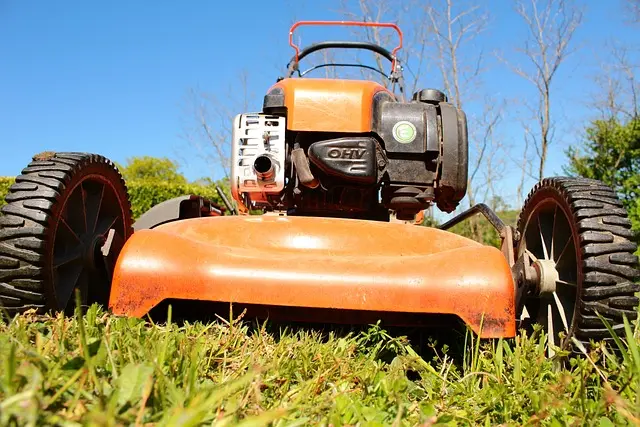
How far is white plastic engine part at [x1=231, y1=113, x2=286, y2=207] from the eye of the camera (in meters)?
2.88

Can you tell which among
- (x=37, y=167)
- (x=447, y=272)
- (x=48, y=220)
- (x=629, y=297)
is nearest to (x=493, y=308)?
(x=447, y=272)

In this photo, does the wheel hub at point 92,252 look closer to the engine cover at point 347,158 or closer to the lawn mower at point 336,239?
the lawn mower at point 336,239

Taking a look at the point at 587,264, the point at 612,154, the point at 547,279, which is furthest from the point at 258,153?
the point at 612,154

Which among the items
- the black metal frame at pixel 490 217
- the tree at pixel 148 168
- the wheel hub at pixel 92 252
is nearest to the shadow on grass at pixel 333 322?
the wheel hub at pixel 92 252

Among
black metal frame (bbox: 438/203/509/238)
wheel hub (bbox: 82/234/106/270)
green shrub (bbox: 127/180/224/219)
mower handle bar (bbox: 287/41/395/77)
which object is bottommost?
green shrub (bbox: 127/180/224/219)

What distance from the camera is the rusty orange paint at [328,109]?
2.93 meters

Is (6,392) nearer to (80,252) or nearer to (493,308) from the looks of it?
(493,308)

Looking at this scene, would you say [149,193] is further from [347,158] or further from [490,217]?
[490,217]

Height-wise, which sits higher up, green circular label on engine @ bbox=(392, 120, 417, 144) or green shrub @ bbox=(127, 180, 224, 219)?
green circular label on engine @ bbox=(392, 120, 417, 144)

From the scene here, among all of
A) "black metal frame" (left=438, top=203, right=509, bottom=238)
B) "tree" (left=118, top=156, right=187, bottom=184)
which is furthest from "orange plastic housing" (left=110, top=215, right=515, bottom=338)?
"tree" (left=118, top=156, right=187, bottom=184)

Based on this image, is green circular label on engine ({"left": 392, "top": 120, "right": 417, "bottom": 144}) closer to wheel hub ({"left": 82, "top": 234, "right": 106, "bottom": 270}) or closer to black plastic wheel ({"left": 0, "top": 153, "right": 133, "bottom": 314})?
black plastic wheel ({"left": 0, "top": 153, "right": 133, "bottom": 314})

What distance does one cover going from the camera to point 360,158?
2.87 metres

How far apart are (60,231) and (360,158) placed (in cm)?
146

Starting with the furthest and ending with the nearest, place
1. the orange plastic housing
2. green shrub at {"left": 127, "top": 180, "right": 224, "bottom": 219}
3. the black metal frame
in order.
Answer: green shrub at {"left": 127, "top": 180, "right": 224, "bottom": 219}, the black metal frame, the orange plastic housing
